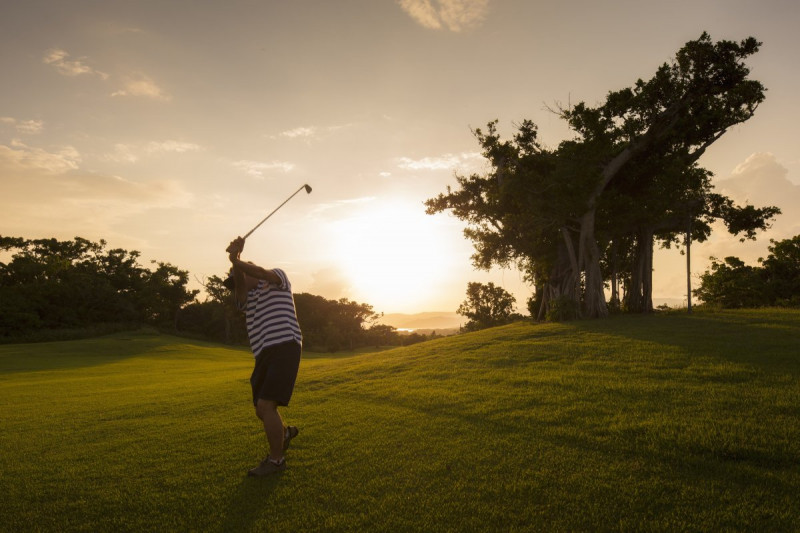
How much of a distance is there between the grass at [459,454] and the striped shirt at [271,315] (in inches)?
66.5

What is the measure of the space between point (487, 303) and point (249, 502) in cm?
4792

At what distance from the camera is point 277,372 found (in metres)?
5.64

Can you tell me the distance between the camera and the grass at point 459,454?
169 inches

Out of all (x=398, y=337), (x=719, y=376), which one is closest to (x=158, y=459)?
(x=719, y=376)

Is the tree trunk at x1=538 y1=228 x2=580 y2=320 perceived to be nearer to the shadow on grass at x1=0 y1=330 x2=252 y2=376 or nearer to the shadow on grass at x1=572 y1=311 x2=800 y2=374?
the shadow on grass at x1=572 y1=311 x2=800 y2=374

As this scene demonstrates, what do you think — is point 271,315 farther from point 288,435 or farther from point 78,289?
point 78,289

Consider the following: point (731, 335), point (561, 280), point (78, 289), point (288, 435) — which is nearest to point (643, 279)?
point (561, 280)

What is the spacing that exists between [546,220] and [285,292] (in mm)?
22582

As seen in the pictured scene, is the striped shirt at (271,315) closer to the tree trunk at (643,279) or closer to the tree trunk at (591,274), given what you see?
the tree trunk at (591,274)

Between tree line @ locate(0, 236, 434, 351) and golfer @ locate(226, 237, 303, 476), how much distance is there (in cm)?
5788

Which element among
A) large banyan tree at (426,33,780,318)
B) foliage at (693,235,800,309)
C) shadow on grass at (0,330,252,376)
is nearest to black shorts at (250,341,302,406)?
large banyan tree at (426,33,780,318)

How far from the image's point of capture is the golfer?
561cm

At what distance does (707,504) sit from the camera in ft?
13.7

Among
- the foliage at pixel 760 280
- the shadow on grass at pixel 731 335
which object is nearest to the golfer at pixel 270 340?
the shadow on grass at pixel 731 335
